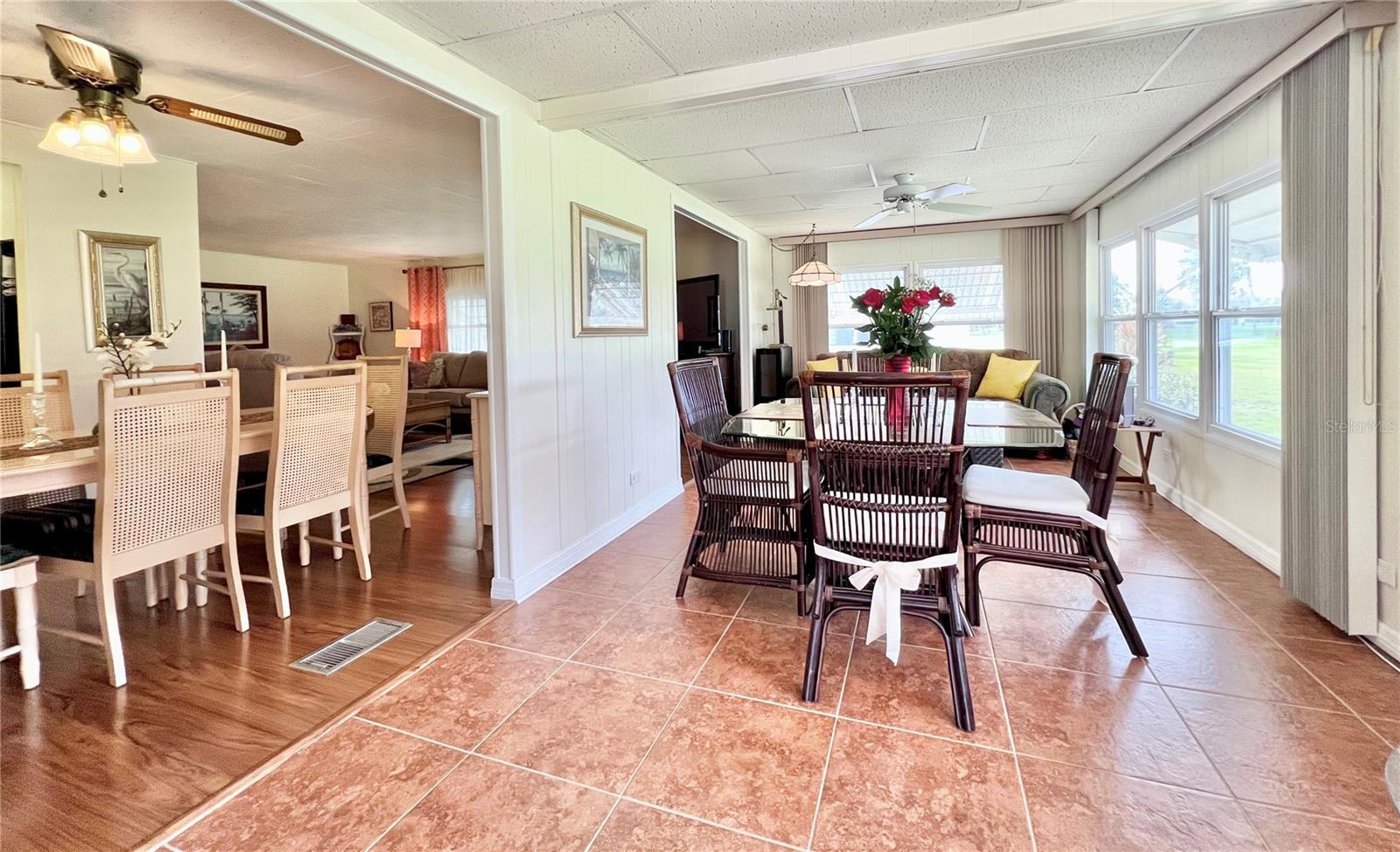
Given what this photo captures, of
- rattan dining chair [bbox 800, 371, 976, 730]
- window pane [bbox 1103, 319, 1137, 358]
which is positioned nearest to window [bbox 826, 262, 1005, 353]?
window pane [bbox 1103, 319, 1137, 358]

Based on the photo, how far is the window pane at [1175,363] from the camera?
12.4 ft

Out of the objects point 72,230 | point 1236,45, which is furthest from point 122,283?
point 1236,45

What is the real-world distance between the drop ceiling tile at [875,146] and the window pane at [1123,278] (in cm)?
207

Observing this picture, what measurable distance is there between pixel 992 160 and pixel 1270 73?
152 centimetres

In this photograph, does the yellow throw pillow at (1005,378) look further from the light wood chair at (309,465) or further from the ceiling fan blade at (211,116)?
the ceiling fan blade at (211,116)

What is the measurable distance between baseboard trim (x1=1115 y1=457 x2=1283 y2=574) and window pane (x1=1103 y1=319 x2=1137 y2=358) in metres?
1.05

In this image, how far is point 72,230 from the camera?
350cm

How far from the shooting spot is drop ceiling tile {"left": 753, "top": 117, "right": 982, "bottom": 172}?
3.35 m

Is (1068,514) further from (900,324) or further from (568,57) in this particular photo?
(568,57)

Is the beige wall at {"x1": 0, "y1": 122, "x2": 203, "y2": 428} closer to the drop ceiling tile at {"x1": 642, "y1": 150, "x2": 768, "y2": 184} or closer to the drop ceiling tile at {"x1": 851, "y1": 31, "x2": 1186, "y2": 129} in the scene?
the drop ceiling tile at {"x1": 642, "y1": 150, "x2": 768, "y2": 184}

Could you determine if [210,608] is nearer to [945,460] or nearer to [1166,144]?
[945,460]

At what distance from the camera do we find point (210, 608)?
2.67m

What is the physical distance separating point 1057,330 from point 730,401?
10.7 feet

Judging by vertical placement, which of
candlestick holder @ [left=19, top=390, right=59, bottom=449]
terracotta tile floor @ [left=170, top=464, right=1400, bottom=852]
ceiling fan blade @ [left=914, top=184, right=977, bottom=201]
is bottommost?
terracotta tile floor @ [left=170, top=464, right=1400, bottom=852]
